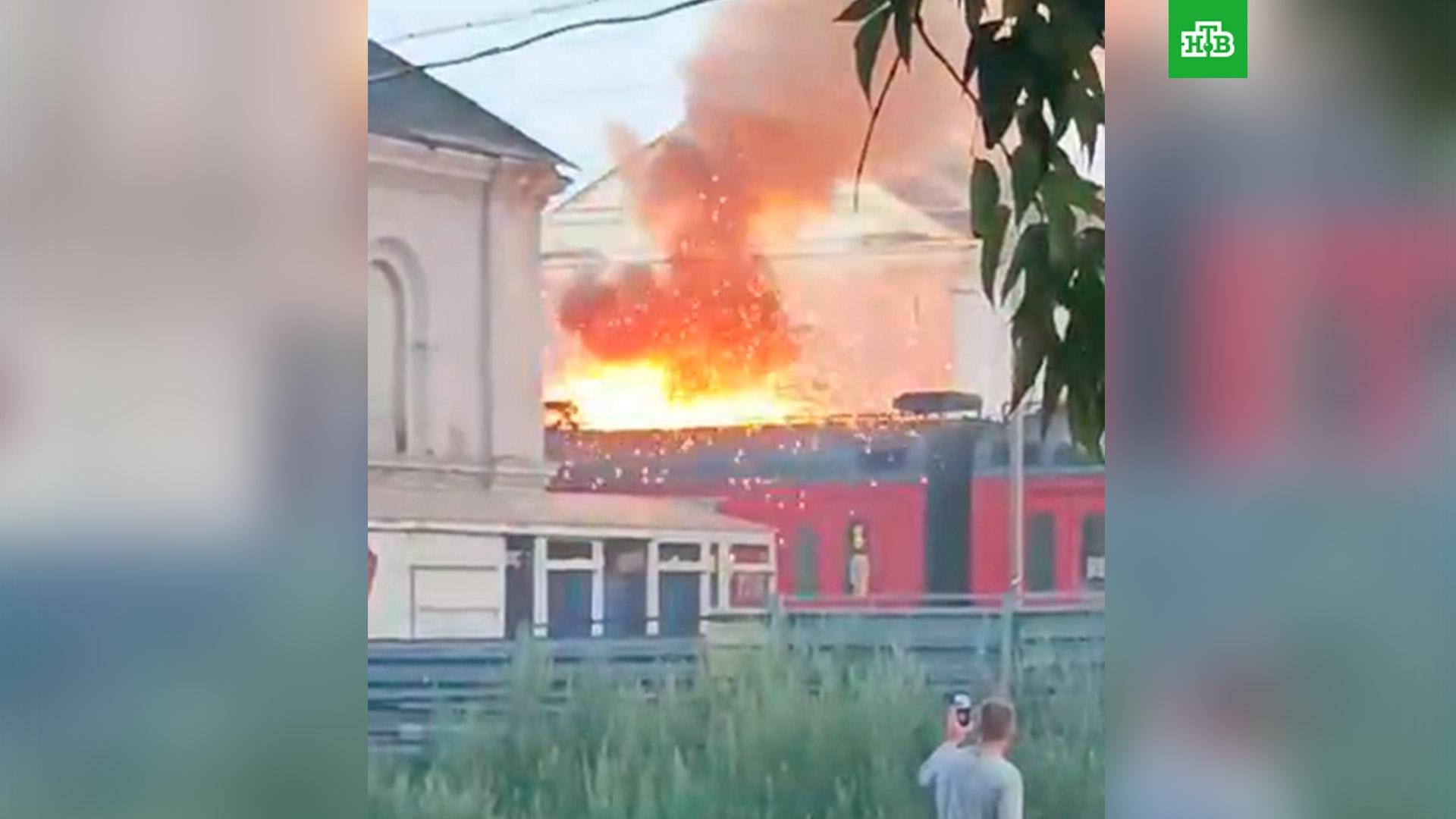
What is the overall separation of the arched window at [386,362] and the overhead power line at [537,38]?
317mm

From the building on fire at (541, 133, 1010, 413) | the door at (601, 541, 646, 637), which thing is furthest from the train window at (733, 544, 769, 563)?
the building on fire at (541, 133, 1010, 413)

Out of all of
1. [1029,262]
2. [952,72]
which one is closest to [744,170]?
[952,72]

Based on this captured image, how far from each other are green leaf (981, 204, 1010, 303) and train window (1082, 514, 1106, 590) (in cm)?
40

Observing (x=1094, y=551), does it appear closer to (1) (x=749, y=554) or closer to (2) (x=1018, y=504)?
(2) (x=1018, y=504)

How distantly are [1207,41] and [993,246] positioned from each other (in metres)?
0.48

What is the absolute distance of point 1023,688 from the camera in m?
3.75

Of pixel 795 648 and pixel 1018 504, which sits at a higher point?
pixel 1018 504

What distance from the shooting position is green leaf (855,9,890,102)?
3.72 m

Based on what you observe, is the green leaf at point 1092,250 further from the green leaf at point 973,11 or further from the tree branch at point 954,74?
the green leaf at point 973,11

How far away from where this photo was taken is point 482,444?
3766 millimetres

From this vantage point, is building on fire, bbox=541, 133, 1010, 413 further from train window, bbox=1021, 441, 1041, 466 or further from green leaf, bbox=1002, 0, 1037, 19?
green leaf, bbox=1002, 0, 1037, 19

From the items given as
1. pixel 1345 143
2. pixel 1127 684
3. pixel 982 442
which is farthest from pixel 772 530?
pixel 1345 143

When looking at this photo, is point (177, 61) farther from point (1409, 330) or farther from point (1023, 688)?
point (1409, 330)

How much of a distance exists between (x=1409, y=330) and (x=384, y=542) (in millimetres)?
1709
